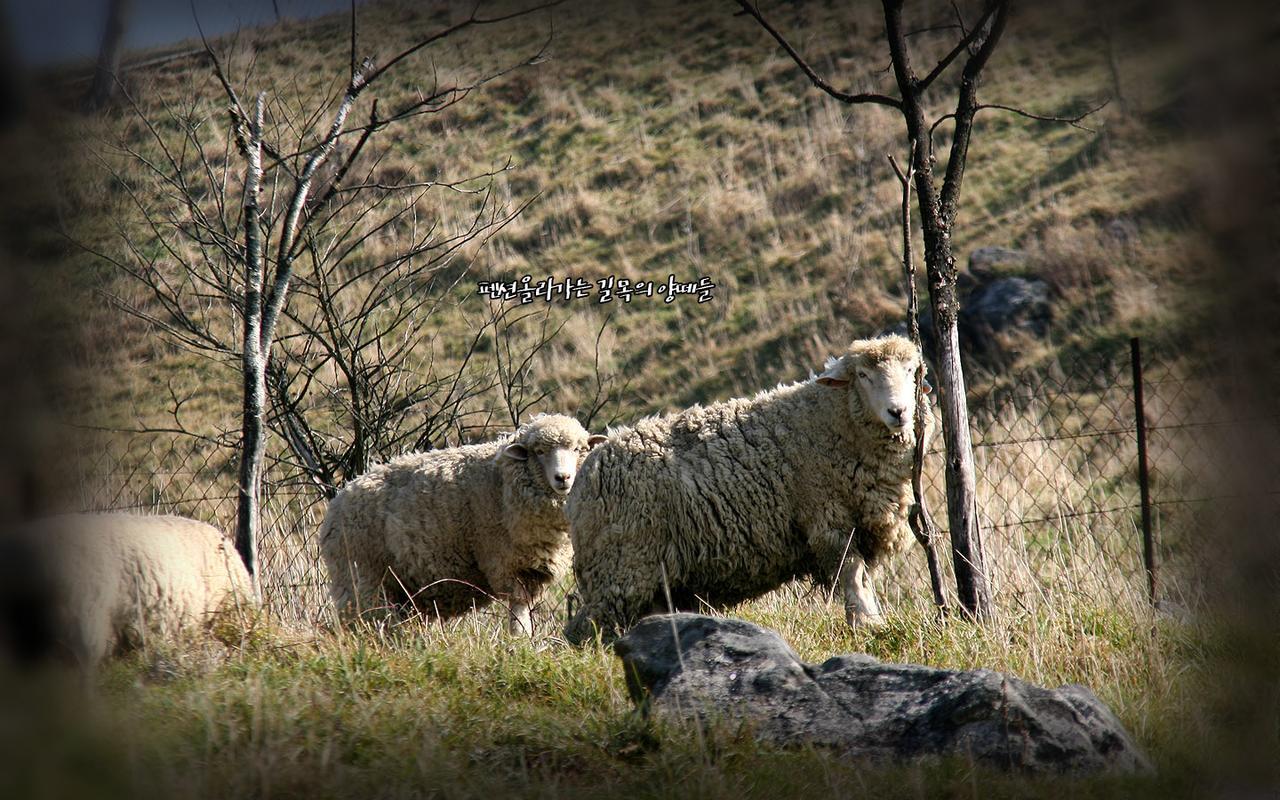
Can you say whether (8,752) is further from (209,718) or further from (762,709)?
(762,709)

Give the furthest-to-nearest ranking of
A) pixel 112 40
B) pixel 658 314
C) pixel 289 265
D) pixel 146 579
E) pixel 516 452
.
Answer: pixel 658 314 → pixel 516 452 → pixel 289 265 → pixel 146 579 → pixel 112 40

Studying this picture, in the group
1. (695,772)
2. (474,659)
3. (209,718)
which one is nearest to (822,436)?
(474,659)

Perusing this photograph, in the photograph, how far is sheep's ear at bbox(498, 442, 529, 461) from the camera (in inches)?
247

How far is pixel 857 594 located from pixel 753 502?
2.37 feet

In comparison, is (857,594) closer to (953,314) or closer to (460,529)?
(953,314)

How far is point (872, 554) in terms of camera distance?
5766mm

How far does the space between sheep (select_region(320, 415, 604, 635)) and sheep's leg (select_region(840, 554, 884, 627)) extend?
1.67 m

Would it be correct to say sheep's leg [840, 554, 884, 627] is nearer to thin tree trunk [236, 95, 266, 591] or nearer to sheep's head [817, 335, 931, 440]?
sheep's head [817, 335, 931, 440]

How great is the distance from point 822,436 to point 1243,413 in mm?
4799

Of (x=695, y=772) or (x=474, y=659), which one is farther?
(x=474, y=659)

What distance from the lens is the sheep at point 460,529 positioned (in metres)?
6.23

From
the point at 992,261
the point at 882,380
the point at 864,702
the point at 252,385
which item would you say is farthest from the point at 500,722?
the point at 992,261

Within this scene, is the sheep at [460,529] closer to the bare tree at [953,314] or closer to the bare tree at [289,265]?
the bare tree at [289,265]

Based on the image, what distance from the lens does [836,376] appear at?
584 cm
